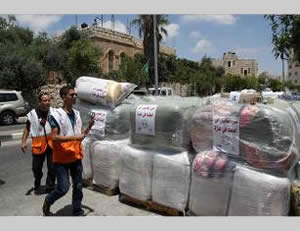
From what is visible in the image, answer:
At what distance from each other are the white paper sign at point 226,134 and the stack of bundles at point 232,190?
0.31 ft

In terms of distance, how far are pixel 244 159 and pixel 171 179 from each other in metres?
0.91

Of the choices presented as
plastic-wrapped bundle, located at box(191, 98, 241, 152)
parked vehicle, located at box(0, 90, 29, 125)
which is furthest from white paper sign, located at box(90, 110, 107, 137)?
parked vehicle, located at box(0, 90, 29, 125)

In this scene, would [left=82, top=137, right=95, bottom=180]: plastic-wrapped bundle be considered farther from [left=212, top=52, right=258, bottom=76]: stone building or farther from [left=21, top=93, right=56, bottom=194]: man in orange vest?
[left=212, top=52, right=258, bottom=76]: stone building

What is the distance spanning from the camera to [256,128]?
3496 mm

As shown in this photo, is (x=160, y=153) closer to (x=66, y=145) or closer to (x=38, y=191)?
(x=66, y=145)

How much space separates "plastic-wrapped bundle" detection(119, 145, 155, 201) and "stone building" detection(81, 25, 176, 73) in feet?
135

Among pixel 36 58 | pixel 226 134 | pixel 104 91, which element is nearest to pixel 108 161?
pixel 104 91

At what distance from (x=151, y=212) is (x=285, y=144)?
180 centimetres

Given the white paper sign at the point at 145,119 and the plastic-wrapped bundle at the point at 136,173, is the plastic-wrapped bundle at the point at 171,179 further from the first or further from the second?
the white paper sign at the point at 145,119

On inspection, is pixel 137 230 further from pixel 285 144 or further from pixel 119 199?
pixel 285 144

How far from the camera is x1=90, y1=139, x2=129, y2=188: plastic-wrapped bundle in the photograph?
4.82m

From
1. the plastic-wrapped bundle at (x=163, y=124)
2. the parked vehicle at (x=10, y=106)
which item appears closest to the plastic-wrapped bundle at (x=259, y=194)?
the plastic-wrapped bundle at (x=163, y=124)

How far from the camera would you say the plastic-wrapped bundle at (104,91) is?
16.7 feet

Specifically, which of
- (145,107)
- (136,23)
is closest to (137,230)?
(145,107)
